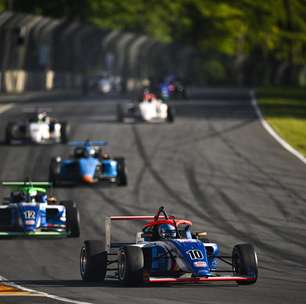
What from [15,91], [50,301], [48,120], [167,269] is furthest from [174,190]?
[15,91]

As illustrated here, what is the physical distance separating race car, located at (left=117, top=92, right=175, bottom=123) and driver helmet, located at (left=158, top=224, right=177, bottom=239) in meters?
30.9

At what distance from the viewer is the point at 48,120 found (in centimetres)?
4425

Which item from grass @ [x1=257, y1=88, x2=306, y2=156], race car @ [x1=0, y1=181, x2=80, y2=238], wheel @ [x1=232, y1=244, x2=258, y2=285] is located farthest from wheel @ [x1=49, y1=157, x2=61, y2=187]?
wheel @ [x1=232, y1=244, x2=258, y2=285]

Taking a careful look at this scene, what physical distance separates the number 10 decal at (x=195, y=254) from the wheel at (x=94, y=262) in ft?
4.91

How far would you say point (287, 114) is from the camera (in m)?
57.3

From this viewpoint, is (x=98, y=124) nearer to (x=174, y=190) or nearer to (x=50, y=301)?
(x=174, y=190)

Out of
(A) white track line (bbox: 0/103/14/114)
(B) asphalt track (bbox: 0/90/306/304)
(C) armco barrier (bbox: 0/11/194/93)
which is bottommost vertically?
(B) asphalt track (bbox: 0/90/306/304)

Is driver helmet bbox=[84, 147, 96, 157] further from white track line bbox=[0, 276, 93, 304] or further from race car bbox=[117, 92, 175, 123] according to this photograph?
race car bbox=[117, 92, 175, 123]

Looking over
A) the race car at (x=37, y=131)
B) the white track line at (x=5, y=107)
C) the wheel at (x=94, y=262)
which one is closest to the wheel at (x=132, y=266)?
the wheel at (x=94, y=262)

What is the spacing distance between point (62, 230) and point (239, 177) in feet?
35.1

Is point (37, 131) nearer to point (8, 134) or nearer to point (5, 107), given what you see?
point (8, 134)

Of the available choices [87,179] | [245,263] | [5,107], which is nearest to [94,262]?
[245,263]

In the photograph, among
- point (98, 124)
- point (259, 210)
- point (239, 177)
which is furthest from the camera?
point (98, 124)

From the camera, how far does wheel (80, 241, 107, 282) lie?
19734 millimetres
